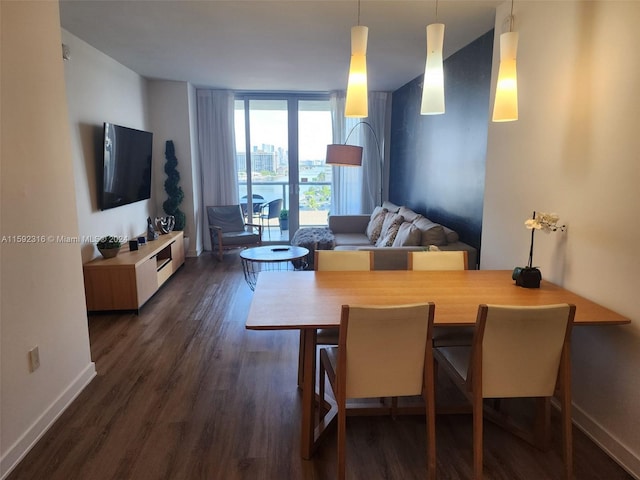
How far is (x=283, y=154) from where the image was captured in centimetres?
715

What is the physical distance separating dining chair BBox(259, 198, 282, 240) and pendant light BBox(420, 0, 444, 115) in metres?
4.96

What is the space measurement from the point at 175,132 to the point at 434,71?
16.1ft

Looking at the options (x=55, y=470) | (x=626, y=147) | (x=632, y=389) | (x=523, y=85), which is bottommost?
(x=55, y=470)

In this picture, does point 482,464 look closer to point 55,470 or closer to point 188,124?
point 55,470

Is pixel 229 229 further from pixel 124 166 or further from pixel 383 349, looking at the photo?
pixel 383 349

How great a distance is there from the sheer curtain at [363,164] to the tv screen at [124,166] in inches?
116

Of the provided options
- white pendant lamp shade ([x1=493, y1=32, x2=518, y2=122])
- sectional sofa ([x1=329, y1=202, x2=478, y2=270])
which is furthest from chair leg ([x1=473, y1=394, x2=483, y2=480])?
sectional sofa ([x1=329, y1=202, x2=478, y2=270])

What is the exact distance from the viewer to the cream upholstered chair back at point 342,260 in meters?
2.84

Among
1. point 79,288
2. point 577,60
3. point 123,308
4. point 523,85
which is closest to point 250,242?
point 123,308

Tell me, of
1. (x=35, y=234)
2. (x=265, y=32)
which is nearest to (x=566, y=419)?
(x=35, y=234)

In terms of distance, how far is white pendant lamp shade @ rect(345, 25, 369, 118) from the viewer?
2250 mm

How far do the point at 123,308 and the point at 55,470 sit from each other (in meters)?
2.16

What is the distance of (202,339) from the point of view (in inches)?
138

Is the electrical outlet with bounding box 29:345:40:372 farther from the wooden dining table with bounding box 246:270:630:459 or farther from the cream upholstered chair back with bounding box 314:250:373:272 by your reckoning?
the cream upholstered chair back with bounding box 314:250:373:272
